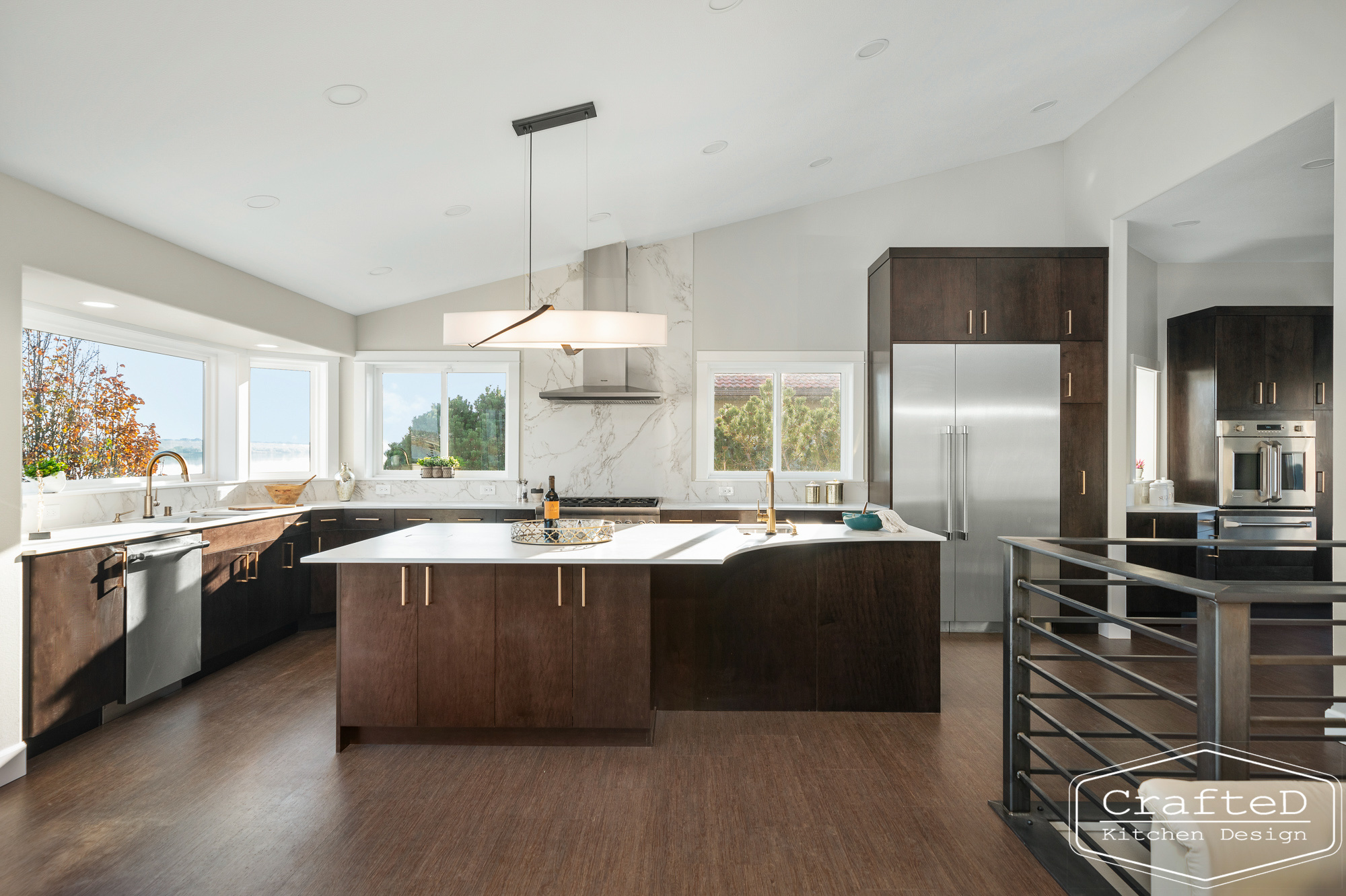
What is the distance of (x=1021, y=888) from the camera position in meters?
2.09

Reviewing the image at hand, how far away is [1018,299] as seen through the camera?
Answer: 16.8 ft

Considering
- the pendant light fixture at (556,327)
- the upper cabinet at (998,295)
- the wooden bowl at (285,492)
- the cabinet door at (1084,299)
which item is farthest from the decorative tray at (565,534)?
the cabinet door at (1084,299)

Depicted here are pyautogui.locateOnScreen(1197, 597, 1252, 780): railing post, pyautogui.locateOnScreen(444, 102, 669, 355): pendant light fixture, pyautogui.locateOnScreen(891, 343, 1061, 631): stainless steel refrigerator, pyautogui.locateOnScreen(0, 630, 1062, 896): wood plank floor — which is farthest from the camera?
pyautogui.locateOnScreen(891, 343, 1061, 631): stainless steel refrigerator

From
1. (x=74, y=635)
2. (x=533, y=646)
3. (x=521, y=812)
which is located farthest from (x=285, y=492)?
(x=521, y=812)

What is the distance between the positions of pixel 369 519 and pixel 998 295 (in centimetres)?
500

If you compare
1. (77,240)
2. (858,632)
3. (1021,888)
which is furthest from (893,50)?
(77,240)

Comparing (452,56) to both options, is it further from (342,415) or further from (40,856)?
(342,415)

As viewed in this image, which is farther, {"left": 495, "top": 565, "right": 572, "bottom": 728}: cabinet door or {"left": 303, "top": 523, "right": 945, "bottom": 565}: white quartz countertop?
{"left": 495, "top": 565, "right": 572, "bottom": 728}: cabinet door

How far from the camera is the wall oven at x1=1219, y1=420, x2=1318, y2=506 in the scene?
5.59 m

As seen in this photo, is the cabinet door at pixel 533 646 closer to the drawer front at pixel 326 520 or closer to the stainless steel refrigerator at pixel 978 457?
the drawer front at pixel 326 520

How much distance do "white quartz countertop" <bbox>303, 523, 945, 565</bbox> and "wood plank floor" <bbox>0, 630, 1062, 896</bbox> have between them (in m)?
0.87

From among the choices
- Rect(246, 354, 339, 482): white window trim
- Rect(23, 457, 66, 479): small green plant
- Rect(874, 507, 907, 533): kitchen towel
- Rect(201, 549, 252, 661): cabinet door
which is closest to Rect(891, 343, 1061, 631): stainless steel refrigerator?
Rect(874, 507, 907, 533): kitchen towel

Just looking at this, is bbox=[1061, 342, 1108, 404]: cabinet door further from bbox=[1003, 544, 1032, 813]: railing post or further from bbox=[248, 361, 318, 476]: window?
bbox=[248, 361, 318, 476]: window

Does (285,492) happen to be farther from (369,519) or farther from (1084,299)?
(1084,299)
